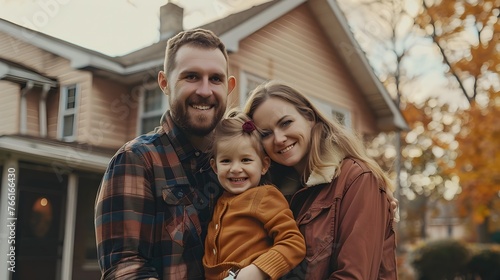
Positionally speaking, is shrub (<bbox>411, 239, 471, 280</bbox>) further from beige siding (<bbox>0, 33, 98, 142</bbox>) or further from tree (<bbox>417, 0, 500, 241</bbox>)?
beige siding (<bbox>0, 33, 98, 142</bbox>)

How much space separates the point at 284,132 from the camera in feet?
7.11

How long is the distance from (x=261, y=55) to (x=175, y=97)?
6.27m

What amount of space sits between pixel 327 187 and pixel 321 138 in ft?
0.84

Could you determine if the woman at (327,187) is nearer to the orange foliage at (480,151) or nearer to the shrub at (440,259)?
the orange foliage at (480,151)

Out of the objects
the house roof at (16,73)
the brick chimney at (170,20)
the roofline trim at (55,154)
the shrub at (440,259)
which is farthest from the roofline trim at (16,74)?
the shrub at (440,259)

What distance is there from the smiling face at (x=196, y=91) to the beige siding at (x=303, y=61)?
18.2ft

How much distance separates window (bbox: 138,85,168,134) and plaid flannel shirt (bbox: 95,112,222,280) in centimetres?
537

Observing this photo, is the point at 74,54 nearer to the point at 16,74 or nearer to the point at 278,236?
the point at 16,74

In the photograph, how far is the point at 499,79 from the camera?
9719mm

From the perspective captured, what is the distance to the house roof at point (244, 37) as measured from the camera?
6598 millimetres

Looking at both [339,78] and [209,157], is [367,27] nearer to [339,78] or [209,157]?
[339,78]

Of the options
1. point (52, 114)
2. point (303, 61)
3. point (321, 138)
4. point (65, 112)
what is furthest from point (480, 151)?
point (321, 138)

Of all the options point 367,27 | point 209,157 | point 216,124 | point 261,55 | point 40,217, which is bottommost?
point 209,157

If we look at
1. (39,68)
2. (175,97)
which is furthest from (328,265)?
Answer: (39,68)
